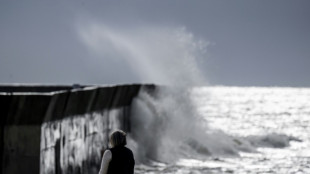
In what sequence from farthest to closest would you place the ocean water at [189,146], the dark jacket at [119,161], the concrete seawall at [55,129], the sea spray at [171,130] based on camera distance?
the sea spray at [171,130] → the ocean water at [189,146] → the concrete seawall at [55,129] → the dark jacket at [119,161]

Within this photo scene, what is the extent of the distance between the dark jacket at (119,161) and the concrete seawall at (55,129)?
2365 mm

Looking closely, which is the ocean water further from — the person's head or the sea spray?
the person's head

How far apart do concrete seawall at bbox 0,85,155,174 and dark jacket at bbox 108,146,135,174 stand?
93.1 inches

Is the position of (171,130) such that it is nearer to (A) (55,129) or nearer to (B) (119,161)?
(A) (55,129)

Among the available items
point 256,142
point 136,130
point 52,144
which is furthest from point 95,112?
point 256,142

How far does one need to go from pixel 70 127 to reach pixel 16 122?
2517 millimetres

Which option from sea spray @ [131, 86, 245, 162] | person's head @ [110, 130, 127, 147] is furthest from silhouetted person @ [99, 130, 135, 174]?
sea spray @ [131, 86, 245, 162]

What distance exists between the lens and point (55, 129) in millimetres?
14281

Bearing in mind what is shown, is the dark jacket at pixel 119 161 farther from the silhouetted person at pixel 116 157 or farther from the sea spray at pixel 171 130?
the sea spray at pixel 171 130

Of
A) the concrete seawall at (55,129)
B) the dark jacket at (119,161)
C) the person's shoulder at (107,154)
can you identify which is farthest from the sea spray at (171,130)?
the person's shoulder at (107,154)

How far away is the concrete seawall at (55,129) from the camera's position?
510 inches

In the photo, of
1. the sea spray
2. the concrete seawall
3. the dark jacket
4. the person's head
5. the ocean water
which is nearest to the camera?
the person's head

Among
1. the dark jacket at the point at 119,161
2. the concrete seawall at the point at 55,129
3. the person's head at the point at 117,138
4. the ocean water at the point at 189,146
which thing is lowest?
the dark jacket at the point at 119,161

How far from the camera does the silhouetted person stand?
8672 mm
